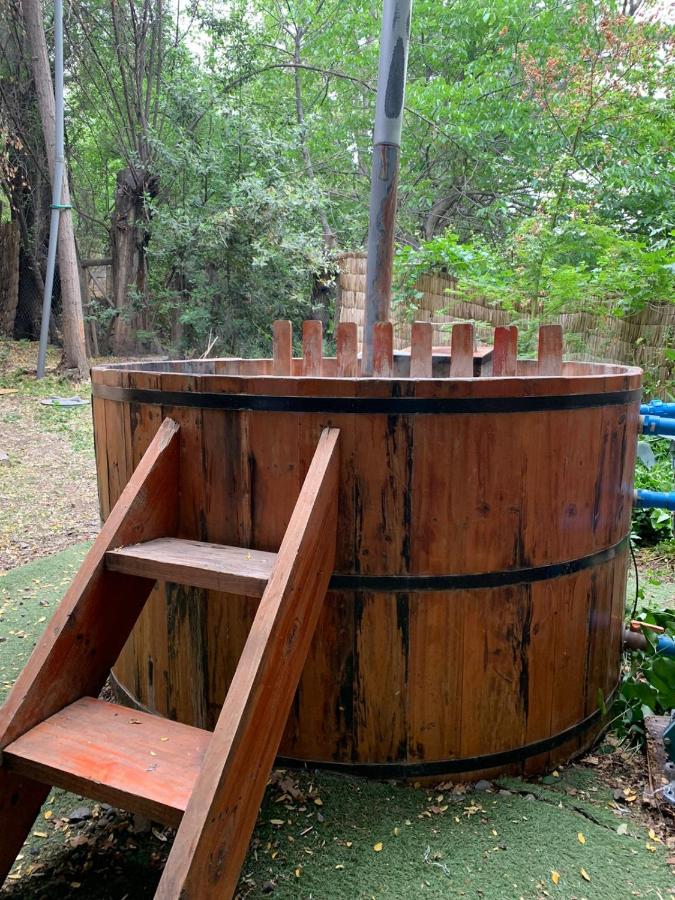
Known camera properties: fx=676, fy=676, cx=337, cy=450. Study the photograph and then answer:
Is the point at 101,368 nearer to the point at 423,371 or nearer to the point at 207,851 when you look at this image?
the point at 423,371

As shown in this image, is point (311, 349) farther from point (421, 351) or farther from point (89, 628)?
point (89, 628)

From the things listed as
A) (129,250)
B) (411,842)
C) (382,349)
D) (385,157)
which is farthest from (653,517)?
(129,250)

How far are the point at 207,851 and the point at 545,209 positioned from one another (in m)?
9.14

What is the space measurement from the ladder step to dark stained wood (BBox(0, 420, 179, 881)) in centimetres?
6

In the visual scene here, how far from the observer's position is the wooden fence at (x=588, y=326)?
6.09m

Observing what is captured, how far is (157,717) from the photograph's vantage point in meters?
1.51

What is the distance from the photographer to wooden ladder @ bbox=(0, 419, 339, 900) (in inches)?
47.9

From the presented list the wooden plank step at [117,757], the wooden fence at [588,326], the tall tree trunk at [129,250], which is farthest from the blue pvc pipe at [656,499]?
the tall tree trunk at [129,250]

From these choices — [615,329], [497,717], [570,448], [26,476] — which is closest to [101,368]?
[570,448]

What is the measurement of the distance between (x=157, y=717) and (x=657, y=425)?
5.96 feet

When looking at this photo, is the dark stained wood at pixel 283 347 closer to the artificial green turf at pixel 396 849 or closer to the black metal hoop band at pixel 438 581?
the black metal hoop band at pixel 438 581

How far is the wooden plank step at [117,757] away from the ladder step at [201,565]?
310 mm

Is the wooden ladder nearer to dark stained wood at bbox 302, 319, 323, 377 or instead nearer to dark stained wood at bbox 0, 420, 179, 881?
dark stained wood at bbox 0, 420, 179, 881

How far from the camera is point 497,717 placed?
1.84 meters
